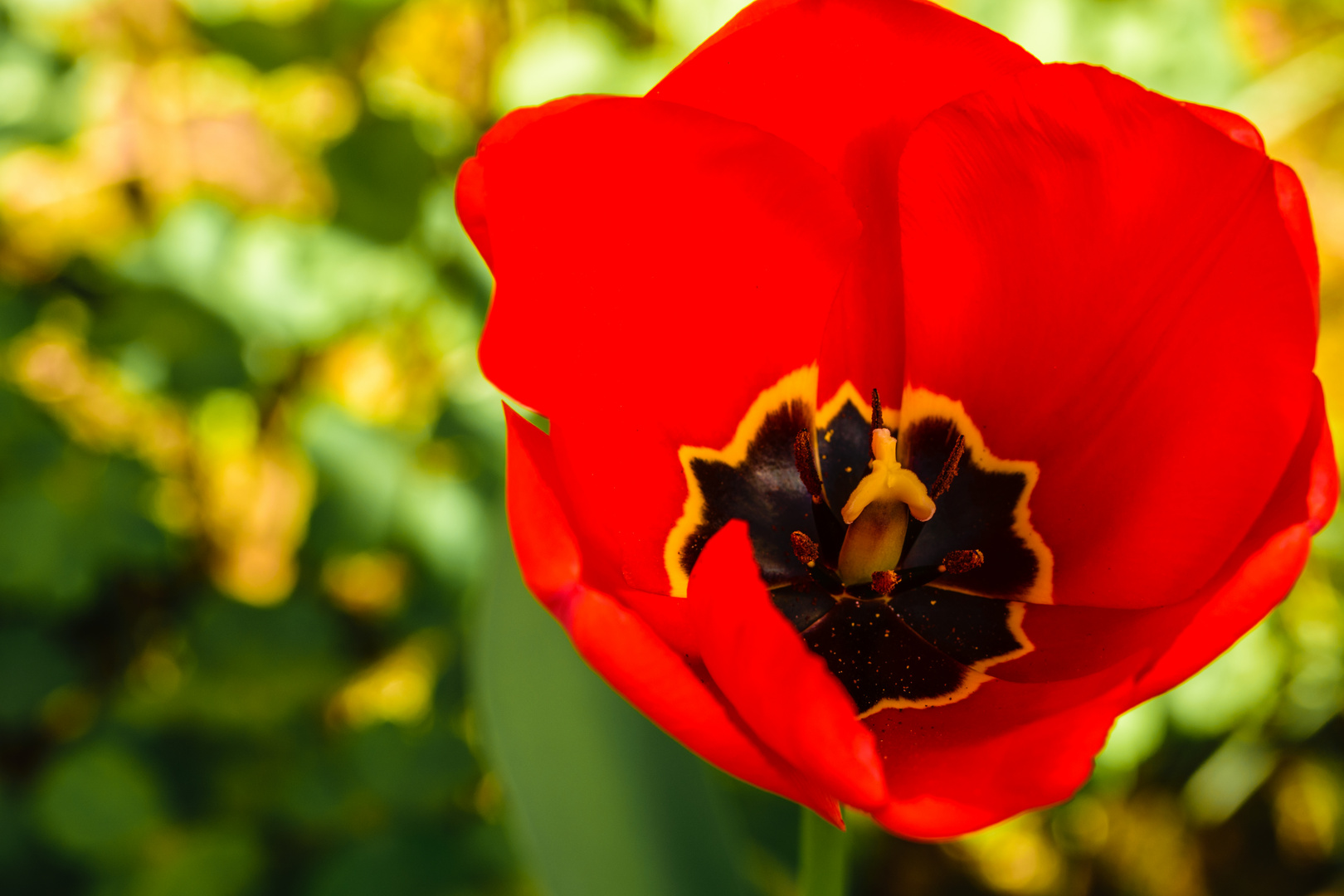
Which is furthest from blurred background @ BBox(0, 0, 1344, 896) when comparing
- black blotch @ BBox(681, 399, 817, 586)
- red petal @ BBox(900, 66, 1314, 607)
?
red petal @ BBox(900, 66, 1314, 607)

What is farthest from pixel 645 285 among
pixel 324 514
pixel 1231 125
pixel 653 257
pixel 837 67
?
pixel 324 514

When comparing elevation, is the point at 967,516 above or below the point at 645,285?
below

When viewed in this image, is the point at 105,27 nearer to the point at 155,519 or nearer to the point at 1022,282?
the point at 155,519

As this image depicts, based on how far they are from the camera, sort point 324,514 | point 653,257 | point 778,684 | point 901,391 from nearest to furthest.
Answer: point 778,684 < point 653,257 < point 901,391 < point 324,514

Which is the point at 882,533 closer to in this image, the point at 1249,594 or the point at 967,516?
the point at 967,516

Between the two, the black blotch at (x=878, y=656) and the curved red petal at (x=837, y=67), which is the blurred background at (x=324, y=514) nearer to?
the black blotch at (x=878, y=656)

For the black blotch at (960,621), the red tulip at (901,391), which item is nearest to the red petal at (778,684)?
the red tulip at (901,391)

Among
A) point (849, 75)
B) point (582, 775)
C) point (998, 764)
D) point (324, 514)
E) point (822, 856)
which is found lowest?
point (324, 514)
